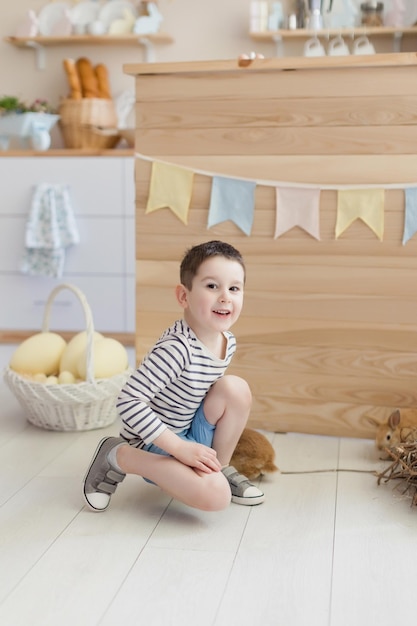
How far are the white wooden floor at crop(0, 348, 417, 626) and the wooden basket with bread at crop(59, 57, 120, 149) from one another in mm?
1843

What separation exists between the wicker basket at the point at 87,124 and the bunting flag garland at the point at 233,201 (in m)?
1.42

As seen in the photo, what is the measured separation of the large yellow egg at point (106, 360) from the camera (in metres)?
2.10

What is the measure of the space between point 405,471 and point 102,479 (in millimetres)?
609

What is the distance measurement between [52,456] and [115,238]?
148cm

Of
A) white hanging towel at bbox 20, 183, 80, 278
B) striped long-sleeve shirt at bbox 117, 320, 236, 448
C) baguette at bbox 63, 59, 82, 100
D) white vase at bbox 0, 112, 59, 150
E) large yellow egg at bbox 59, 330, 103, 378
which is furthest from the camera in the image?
baguette at bbox 63, 59, 82, 100

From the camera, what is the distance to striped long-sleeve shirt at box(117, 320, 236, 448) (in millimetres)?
1467

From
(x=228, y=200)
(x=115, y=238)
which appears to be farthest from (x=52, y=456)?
(x=115, y=238)

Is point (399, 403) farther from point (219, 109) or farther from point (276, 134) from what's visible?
point (219, 109)

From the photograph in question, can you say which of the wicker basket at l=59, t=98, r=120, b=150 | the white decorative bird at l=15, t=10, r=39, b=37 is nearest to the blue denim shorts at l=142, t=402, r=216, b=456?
the wicker basket at l=59, t=98, r=120, b=150

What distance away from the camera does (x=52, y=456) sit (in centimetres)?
190

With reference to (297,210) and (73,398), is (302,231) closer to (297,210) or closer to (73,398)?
(297,210)

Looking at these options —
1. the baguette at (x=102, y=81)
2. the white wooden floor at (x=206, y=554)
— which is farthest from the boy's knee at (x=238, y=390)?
the baguette at (x=102, y=81)

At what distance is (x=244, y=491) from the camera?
1633 mm

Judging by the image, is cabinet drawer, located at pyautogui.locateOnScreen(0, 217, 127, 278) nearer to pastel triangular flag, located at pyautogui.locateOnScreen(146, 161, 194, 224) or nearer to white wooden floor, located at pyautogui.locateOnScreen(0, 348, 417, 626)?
pastel triangular flag, located at pyautogui.locateOnScreen(146, 161, 194, 224)
